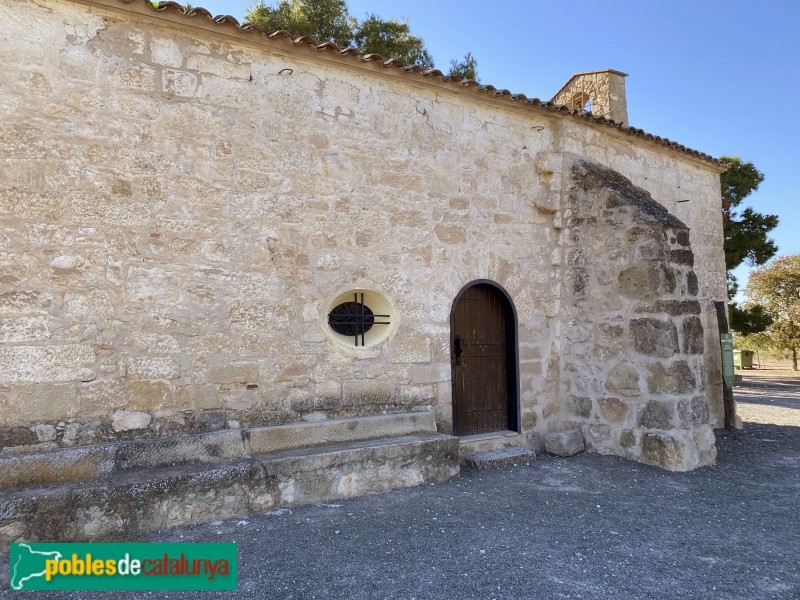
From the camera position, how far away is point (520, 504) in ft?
13.1

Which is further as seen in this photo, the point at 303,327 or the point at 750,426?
the point at 750,426

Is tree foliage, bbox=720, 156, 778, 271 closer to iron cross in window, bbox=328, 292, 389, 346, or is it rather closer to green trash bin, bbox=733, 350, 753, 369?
green trash bin, bbox=733, 350, 753, 369

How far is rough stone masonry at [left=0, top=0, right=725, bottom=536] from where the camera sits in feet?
12.1

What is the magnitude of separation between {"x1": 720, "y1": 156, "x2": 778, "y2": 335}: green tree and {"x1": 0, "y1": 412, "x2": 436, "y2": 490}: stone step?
41.0ft

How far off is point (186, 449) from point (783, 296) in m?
21.9

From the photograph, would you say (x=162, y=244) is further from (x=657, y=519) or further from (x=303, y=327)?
(x=657, y=519)

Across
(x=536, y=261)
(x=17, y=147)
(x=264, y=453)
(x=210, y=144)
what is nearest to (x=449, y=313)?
(x=536, y=261)

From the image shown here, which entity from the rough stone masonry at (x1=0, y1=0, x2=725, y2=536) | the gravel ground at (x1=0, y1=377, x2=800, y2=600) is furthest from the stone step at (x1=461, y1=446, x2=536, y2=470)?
the rough stone masonry at (x1=0, y1=0, x2=725, y2=536)

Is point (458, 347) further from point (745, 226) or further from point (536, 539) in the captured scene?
point (745, 226)

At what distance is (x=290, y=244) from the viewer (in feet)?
14.7

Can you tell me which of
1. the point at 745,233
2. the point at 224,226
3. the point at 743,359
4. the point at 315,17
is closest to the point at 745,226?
the point at 745,233

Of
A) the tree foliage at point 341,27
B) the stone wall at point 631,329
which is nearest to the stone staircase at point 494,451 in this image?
the stone wall at point 631,329

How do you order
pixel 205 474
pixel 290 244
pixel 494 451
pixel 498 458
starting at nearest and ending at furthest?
pixel 205 474
pixel 290 244
pixel 498 458
pixel 494 451

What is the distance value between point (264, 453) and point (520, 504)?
202 cm
